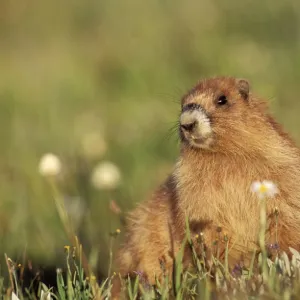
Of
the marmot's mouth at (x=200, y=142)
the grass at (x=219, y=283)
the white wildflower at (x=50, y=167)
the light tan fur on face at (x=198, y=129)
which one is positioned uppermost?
the light tan fur on face at (x=198, y=129)

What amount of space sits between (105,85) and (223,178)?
613cm

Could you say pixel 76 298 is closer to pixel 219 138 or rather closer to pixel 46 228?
pixel 219 138

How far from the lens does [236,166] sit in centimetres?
471

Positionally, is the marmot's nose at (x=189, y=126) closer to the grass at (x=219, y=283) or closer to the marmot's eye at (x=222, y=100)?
the marmot's eye at (x=222, y=100)

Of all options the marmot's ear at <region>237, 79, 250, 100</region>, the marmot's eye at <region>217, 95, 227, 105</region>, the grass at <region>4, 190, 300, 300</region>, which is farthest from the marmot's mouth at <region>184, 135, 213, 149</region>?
the grass at <region>4, 190, 300, 300</region>

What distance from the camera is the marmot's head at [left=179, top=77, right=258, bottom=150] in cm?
463

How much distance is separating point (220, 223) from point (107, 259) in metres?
1.44

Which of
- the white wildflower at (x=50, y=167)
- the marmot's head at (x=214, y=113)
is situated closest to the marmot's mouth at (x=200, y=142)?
the marmot's head at (x=214, y=113)

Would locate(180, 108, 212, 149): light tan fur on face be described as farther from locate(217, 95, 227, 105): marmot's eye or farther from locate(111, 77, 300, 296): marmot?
locate(217, 95, 227, 105): marmot's eye

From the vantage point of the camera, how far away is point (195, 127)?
4.61m

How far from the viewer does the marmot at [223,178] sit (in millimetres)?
4547

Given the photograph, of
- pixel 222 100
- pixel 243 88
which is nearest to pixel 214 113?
pixel 222 100

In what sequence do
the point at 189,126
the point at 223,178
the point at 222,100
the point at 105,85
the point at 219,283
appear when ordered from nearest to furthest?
the point at 219,283 → the point at 189,126 → the point at 223,178 → the point at 222,100 → the point at 105,85

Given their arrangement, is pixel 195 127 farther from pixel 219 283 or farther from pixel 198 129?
pixel 219 283
